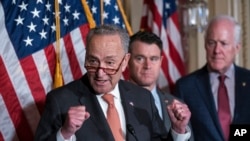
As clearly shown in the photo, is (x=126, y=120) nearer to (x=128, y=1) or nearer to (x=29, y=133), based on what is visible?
(x=29, y=133)

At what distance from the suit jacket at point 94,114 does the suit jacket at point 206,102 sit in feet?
1.69

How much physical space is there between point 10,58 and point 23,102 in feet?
0.78

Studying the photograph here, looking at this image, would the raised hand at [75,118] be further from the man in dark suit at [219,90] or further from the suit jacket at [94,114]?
the man in dark suit at [219,90]

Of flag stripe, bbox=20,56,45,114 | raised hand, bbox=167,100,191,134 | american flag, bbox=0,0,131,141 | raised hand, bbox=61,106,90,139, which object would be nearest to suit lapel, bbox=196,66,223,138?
raised hand, bbox=167,100,191,134

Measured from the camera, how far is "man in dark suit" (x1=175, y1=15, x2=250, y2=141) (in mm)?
2344

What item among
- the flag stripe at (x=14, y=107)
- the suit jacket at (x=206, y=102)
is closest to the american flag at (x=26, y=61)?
the flag stripe at (x=14, y=107)

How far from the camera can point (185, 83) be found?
2.52 metres

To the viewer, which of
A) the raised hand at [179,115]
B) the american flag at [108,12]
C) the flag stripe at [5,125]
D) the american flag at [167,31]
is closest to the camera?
the raised hand at [179,115]

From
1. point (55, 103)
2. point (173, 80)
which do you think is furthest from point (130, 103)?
point (173, 80)

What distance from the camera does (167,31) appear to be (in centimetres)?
336

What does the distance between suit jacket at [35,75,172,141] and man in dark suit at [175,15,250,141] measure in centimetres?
52

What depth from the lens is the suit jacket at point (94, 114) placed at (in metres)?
1.70

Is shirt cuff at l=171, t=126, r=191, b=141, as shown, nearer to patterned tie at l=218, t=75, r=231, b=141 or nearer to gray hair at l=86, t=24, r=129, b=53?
gray hair at l=86, t=24, r=129, b=53

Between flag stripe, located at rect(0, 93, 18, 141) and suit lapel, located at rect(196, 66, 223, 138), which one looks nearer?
flag stripe, located at rect(0, 93, 18, 141)
